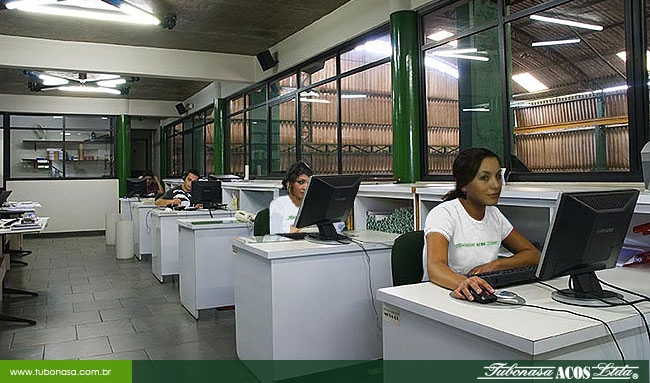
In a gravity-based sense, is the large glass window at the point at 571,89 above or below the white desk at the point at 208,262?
above

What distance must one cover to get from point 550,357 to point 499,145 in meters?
2.65

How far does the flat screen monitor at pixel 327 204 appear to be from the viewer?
3004 millimetres

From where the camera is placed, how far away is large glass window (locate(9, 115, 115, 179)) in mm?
11305

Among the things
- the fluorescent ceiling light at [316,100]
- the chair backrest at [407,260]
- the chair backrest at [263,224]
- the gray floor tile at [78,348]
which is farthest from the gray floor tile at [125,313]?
Answer: the fluorescent ceiling light at [316,100]

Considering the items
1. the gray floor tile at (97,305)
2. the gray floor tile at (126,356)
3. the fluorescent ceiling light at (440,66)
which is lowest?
the gray floor tile at (126,356)

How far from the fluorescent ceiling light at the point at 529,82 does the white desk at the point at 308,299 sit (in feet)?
5.26

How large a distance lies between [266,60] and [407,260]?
5.24 m

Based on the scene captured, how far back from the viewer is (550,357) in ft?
4.68

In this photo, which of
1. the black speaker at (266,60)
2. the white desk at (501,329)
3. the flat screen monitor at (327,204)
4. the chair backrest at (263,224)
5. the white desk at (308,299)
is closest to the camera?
the white desk at (501,329)

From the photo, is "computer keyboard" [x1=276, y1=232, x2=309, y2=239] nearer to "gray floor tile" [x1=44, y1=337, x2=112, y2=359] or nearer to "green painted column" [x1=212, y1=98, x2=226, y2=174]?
"gray floor tile" [x1=44, y1=337, x2=112, y2=359]

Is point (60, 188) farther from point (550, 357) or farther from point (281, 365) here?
point (550, 357)

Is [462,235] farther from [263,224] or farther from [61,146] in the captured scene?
[61,146]

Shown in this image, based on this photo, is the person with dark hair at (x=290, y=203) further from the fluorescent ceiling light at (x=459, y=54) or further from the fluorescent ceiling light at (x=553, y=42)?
the fluorescent ceiling light at (x=553, y=42)

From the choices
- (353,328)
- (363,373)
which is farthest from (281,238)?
(363,373)
